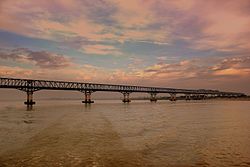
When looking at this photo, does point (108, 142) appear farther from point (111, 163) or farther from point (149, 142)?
point (111, 163)

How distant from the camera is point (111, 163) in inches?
589

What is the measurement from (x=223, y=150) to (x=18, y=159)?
1306cm

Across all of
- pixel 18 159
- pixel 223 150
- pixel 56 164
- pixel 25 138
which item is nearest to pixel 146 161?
pixel 56 164

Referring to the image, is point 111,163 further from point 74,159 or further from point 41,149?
point 41,149

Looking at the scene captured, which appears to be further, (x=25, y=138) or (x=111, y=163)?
A: (x=25, y=138)

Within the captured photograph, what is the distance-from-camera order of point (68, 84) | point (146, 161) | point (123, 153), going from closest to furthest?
point (146, 161) < point (123, 153) < point (68, 84)

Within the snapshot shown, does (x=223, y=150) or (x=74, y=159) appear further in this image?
(x=223, y=150)

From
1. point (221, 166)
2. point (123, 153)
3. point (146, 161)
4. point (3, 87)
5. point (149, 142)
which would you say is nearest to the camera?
point (221, 166)

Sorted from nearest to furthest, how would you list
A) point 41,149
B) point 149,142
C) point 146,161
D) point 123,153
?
point 146,161 < point 123,153 < point 41,149 < point 149,142

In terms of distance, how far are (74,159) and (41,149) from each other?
4338mm

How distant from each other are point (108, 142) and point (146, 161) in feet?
24.4

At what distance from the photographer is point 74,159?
52.2ft

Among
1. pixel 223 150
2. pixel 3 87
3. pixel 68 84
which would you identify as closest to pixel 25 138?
pixel 223 150

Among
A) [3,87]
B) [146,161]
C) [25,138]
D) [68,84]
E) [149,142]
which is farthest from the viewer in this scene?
[68,84]
